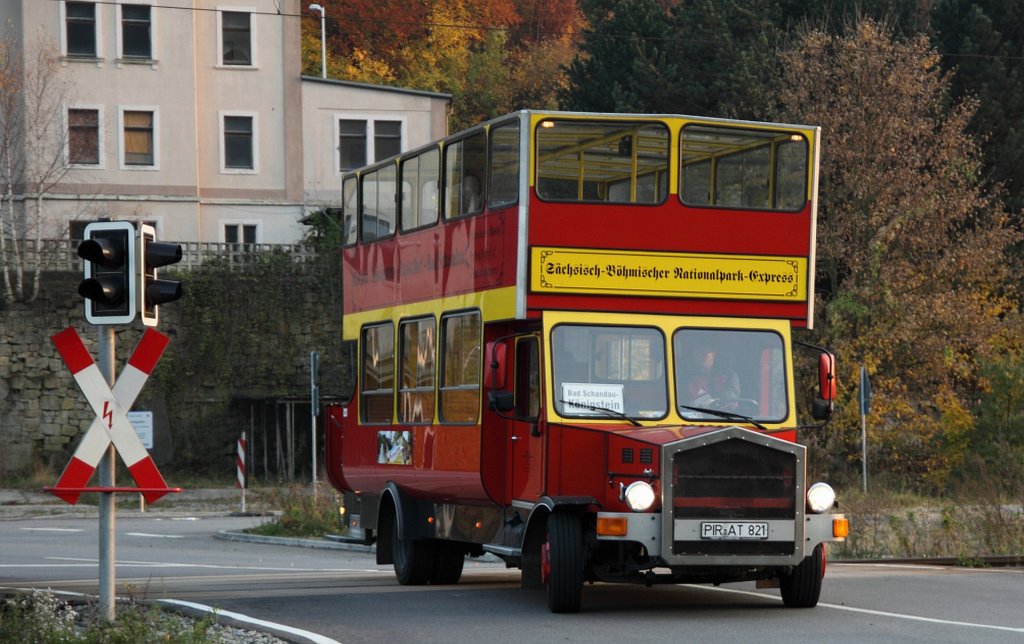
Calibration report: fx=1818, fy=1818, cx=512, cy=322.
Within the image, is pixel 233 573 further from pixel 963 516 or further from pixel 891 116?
pixel 891 116

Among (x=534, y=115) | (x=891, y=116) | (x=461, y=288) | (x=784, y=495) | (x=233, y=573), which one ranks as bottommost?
(x=233, y=573)

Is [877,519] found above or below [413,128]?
below

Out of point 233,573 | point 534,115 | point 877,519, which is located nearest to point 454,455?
point 534,115

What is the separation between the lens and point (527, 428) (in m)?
15.0

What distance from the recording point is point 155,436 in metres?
47.3

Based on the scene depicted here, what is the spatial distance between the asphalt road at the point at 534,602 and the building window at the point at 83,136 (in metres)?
32.2

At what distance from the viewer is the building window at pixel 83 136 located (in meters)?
54.0

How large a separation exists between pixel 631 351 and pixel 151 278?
4035 mm

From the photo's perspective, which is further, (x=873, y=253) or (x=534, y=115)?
(x=873, y=253)

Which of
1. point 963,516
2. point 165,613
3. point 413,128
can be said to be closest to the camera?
point 165,613

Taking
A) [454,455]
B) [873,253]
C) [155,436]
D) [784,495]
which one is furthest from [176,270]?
[784,495]

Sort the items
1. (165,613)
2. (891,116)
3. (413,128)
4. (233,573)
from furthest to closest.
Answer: (413,128), (891,116), (233,573), (165,613)

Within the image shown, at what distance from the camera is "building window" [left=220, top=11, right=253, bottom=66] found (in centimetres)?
5509

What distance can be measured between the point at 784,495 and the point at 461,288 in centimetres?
371
